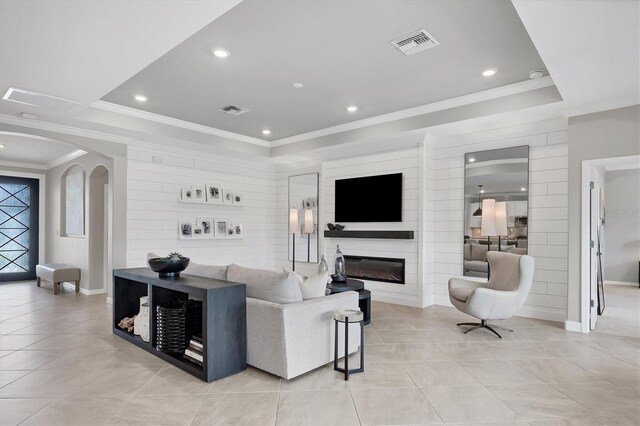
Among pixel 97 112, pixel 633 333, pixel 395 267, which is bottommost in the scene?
pixel 633 333

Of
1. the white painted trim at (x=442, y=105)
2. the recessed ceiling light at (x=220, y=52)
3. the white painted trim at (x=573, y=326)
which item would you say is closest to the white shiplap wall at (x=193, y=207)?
the white painted trim at (x=442, y=105)

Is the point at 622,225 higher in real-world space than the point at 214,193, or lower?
lower

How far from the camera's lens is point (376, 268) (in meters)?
6.23

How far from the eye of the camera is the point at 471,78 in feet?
14.2

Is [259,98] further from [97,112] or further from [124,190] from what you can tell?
[124,190]

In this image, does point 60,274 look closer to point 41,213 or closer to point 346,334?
point 41,213

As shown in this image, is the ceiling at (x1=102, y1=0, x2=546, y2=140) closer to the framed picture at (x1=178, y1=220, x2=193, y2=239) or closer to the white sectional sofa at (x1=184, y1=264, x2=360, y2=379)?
the framed picture at (x1=178, y1=220, x2=193, y2=239)

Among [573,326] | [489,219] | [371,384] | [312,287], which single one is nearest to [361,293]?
[312,287]

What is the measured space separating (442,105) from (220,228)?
14.2 ft

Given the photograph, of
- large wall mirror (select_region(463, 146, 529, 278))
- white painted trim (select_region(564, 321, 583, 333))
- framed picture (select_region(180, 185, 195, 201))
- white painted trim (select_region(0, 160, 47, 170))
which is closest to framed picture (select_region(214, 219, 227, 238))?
framed picture (select_region(180, 185, 195, 201))

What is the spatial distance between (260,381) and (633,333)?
4290mm

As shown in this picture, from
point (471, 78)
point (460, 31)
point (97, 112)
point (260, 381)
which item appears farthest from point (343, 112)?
point (260, 381)

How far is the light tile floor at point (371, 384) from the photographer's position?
2.42 m

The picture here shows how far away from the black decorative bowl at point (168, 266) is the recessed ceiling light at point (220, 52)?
2.01 metres
